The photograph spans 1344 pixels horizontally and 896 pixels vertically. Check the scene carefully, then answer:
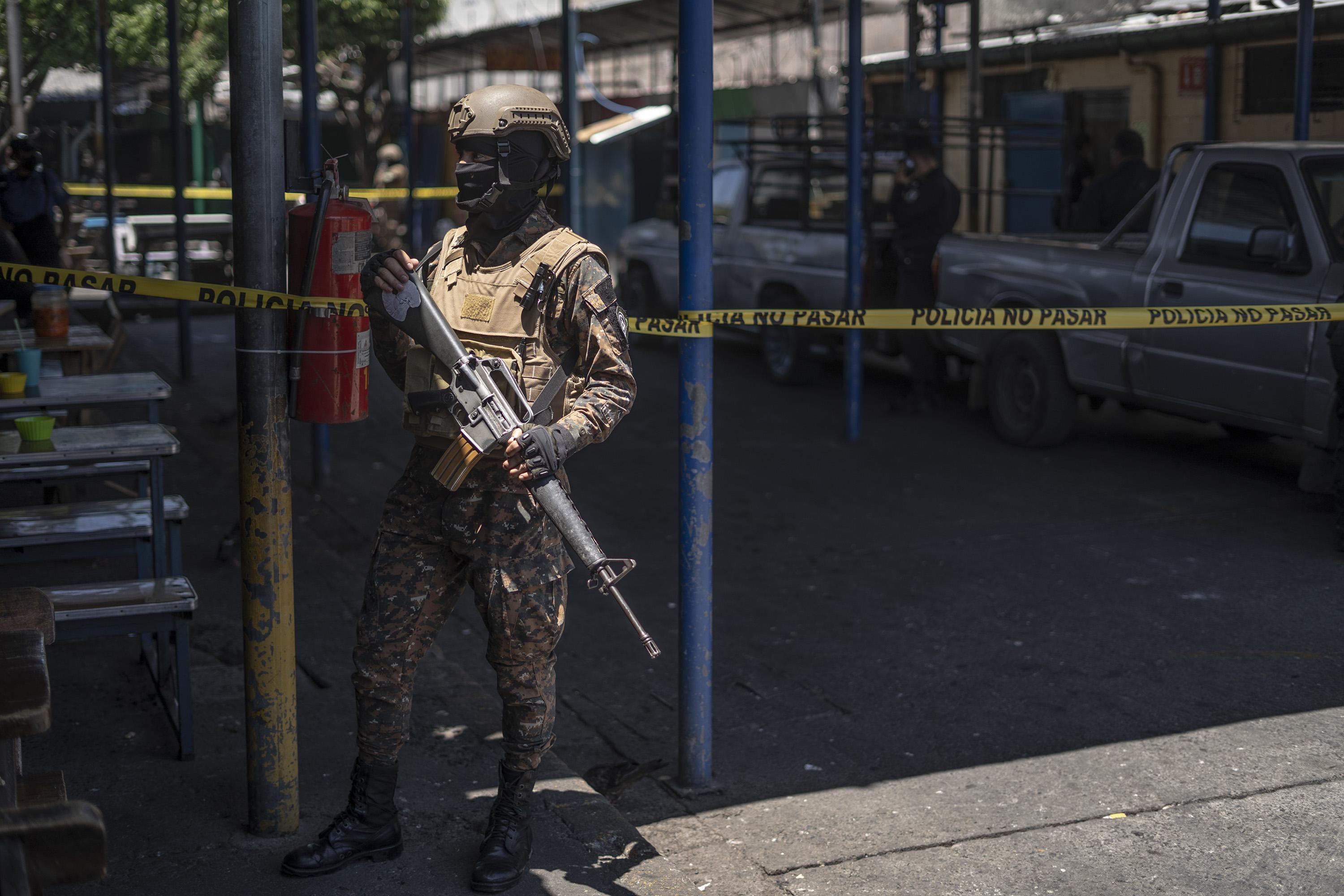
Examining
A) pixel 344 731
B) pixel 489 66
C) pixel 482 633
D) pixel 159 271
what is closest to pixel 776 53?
pixel 159 271

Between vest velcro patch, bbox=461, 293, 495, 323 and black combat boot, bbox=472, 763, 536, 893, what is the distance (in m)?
1.13

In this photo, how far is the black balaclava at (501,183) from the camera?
336 centimetres

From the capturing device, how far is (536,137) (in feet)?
11.2

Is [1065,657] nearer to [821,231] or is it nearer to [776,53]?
[821,231]

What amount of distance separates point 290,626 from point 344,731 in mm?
935

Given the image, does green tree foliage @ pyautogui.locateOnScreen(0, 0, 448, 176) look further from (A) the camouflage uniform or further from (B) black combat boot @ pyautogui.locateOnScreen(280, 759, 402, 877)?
(B) black combat boot @ pyautogui.locateOnScreen(280, 759, 402, 877)

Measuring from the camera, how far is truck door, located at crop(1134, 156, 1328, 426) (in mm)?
7117

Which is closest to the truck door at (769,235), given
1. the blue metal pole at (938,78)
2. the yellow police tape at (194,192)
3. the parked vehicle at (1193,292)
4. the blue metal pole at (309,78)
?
the blue metal pole at (938,78)

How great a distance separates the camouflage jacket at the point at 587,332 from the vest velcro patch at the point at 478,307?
0.30 ft

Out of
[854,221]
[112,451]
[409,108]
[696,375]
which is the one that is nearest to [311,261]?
[696,375]

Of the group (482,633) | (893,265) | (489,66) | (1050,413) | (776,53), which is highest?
(776,53)

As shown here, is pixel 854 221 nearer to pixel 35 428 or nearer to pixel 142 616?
pixel 35 428

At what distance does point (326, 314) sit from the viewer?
11.4ft

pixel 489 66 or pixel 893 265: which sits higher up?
pixel 489 66
